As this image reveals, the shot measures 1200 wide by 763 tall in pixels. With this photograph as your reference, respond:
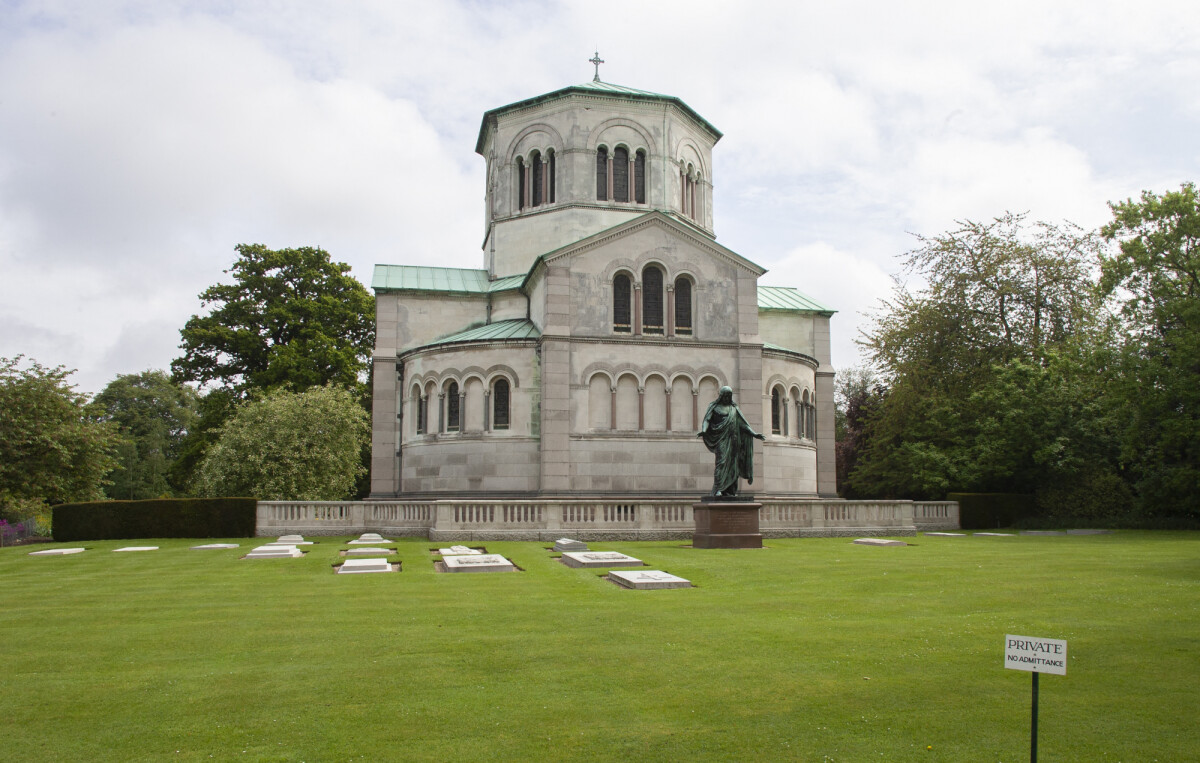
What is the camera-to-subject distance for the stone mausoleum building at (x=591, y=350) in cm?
3478

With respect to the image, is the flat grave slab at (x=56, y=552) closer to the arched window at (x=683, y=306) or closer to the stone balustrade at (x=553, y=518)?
the stone balustrade at (x=553, y=518)

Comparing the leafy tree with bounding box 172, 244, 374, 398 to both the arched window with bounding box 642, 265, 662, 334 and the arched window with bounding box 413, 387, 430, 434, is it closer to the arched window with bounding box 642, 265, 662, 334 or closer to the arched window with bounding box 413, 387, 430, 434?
the arched window with bounding box 413, 387, 430, 434

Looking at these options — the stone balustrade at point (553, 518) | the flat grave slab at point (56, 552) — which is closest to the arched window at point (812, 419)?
the stone balustrade at point (553, 518)

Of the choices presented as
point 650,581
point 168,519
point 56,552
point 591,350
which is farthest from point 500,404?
point 650,581

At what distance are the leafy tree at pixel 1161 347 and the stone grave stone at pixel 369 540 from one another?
27.9m

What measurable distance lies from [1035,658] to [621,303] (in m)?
30.7

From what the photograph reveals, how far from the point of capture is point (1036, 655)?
246 inches

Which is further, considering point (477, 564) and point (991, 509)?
point (991, 509)

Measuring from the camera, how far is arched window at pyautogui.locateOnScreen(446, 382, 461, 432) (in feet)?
119

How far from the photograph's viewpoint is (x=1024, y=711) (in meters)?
7.66

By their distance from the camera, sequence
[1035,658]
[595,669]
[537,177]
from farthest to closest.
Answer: [537,177]
[595,669]
[1035,658]

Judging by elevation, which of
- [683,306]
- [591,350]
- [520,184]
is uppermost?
[520,184]

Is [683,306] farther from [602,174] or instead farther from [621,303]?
[602,174]

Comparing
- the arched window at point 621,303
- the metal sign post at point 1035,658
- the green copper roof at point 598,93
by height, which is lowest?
the metal sign post at point 1035,658
